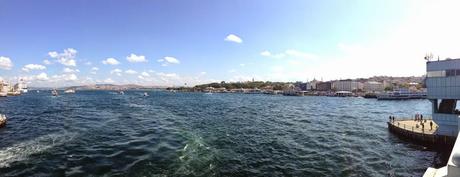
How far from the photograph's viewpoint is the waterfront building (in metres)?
30.7

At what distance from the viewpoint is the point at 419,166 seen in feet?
Result: 81.9

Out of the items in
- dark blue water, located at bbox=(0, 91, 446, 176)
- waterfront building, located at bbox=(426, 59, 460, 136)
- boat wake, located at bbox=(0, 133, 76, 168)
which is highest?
waterfront building, located at bbox=(426, 59, 460, 136)

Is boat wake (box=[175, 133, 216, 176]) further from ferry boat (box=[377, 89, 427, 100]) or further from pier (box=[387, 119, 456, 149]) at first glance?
ferry boat (box=[377, 89, 427, 100])

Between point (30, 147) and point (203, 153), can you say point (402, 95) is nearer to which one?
point (203, 153)

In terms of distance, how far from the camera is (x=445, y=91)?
105ft

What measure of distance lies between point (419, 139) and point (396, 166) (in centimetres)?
1215

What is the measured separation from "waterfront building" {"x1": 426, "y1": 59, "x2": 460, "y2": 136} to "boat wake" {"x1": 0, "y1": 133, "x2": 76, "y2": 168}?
42422mm

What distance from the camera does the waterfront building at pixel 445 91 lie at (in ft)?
101

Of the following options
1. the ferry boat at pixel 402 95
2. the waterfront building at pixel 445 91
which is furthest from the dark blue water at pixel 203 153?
the ferry boat at pixel 402 95

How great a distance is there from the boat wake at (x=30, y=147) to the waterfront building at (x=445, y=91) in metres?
42.4

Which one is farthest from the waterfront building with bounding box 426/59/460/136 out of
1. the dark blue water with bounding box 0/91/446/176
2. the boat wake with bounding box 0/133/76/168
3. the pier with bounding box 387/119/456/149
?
the boat wake with bounding box 0/133/76/168

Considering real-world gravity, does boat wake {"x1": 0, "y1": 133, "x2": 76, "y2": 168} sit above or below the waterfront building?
below

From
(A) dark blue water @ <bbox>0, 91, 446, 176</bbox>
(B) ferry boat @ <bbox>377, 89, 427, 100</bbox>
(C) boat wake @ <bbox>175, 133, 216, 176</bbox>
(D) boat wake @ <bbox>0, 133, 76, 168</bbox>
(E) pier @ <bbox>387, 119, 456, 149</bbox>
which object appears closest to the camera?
(C) boat wake @ <bbox>175, 133, 216, 176</bbox>

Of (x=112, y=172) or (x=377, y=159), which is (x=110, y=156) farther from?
(x=377, y=159)
